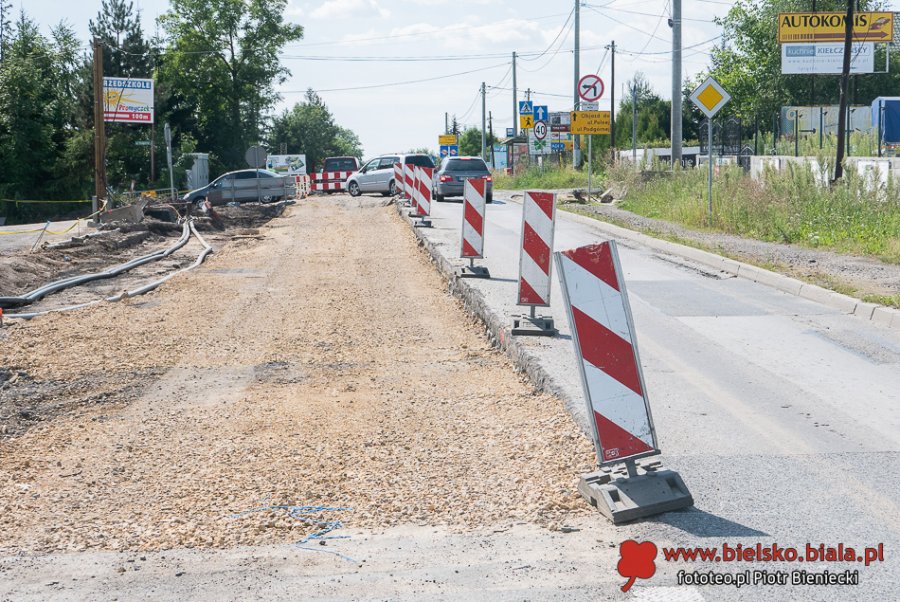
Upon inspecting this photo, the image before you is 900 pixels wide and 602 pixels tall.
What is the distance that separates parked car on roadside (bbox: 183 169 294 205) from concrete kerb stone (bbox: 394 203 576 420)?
25493 mm

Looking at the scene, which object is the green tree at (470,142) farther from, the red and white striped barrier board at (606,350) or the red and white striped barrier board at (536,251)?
the red and white striped barrier board at (606,350)

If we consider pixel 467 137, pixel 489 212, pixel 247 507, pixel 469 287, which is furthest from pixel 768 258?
pixel 467 137

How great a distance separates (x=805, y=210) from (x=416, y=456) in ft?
47.6

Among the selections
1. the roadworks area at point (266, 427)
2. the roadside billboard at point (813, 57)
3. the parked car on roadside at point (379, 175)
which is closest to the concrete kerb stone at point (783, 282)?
the roadworks area at point (266, 427)

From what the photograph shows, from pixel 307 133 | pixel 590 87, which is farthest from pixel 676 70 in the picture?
pixel 307 133

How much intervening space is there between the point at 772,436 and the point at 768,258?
32.4 ft

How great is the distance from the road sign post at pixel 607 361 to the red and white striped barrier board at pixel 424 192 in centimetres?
1877

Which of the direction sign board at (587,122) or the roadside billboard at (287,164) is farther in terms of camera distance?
the roadside billboard at (287,164)

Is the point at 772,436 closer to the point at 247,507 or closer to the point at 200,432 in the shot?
the point at 247,507

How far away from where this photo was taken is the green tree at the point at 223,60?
75125mm

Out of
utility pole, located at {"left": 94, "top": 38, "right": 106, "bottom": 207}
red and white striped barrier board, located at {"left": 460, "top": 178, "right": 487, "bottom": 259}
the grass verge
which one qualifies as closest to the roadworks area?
red and white striped barrier board, located at {"left": 460, "top": 178, "right": 487, "bottom": 259}

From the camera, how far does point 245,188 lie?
40344mm

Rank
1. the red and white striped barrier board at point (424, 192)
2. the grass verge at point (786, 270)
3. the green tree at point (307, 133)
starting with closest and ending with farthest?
the grass verge at point (786, 270)
the red and white striped barrier board at point (424, 192)
the green tree at point (307, 133)

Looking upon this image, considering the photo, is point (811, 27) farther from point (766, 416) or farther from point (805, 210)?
point (766, 416)
